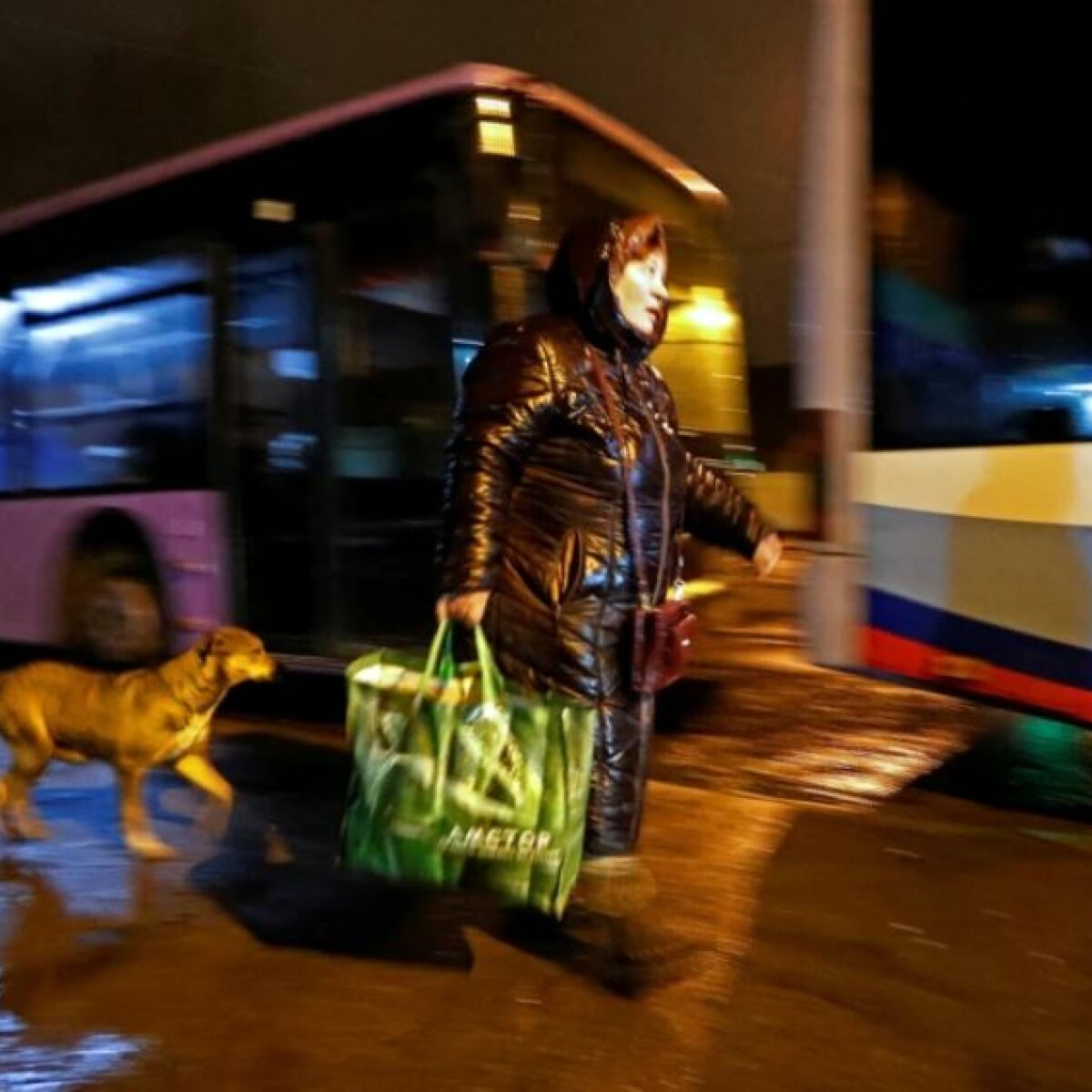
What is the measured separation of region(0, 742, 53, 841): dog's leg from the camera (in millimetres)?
4758

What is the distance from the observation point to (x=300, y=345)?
270 inches

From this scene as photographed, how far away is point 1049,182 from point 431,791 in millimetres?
3086

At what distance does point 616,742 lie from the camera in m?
3.63

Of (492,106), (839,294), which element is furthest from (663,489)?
(492,106)

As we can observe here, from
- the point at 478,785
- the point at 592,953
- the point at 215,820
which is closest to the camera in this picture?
the point at 478,785

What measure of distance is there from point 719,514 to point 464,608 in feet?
3.15

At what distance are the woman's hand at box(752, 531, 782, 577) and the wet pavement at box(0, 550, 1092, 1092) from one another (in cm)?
111

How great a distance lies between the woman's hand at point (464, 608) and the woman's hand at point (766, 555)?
97cm

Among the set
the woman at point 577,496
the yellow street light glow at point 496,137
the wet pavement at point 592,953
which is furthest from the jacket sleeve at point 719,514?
the yellow street light glow at point 496,137

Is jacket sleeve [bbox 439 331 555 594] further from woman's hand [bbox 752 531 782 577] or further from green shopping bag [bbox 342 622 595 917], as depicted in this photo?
woman's hand [bbox 752 531 782 577]

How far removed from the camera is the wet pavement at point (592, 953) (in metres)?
3.23

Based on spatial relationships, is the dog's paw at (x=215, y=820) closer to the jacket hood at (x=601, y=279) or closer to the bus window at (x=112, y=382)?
the bus window at (x=112, y=382)

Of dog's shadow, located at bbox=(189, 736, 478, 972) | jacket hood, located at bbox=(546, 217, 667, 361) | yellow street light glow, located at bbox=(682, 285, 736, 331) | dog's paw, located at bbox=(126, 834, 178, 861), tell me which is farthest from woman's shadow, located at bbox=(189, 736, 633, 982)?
yellow street light glow, located at bbox=(682, 285, 736, 331)

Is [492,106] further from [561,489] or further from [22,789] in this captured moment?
[22,789]
